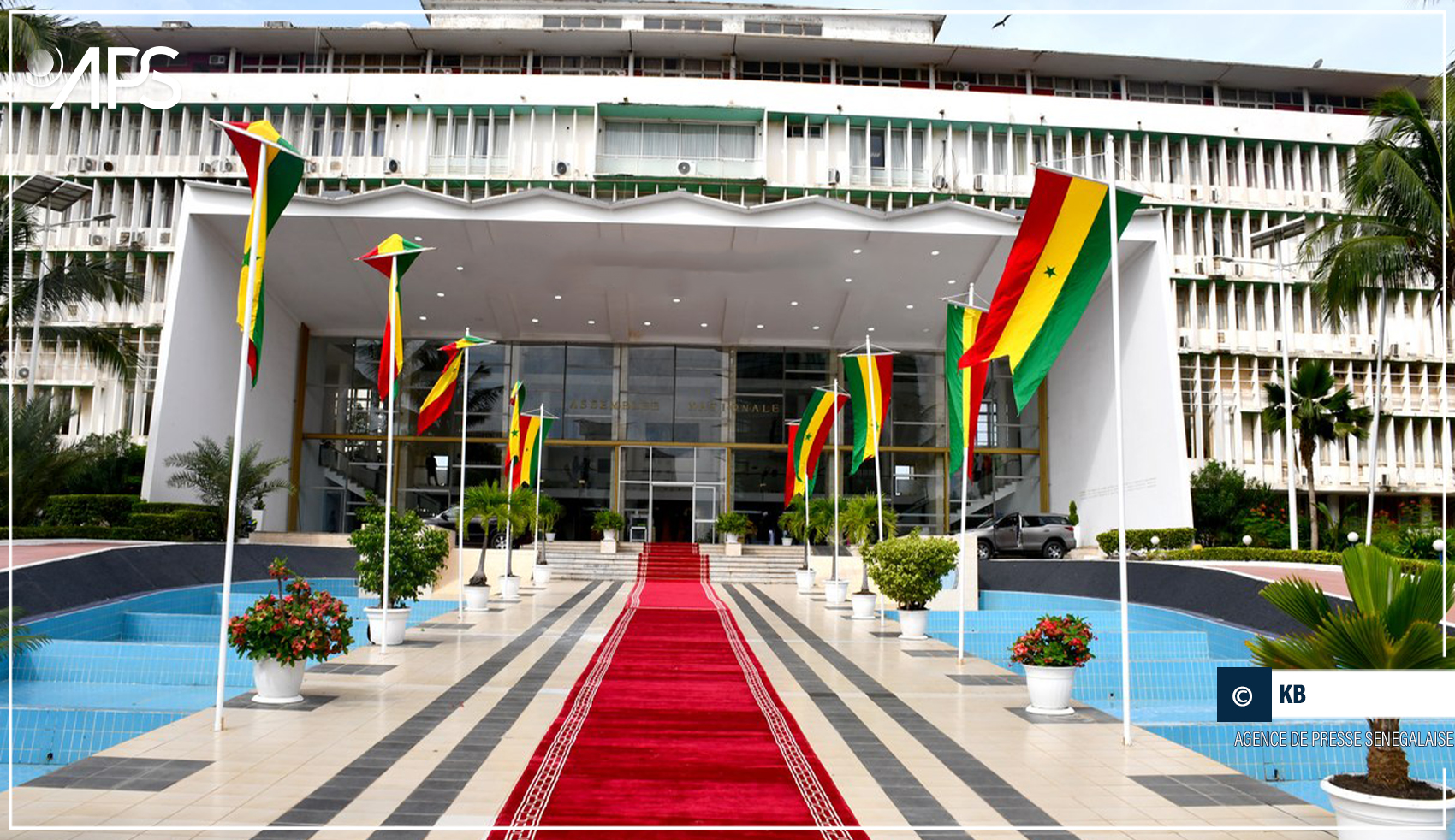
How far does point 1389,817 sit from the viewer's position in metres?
4.71

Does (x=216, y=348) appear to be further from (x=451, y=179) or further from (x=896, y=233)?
(x=896, y=233)

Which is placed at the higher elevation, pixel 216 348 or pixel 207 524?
pixel 216 348

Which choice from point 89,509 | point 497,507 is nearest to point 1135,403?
point 497,507

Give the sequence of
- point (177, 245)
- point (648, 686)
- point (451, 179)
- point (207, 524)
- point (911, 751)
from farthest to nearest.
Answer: point (451, 179), point (177, 245), point (207, 524), point (648, 686), point (911, 751)

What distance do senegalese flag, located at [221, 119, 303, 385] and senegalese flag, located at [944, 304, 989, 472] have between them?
7274mm

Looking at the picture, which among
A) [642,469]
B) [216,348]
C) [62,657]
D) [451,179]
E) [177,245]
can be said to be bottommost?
[62,657]

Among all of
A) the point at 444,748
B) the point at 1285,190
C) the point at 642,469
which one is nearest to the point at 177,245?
the point at 642,469

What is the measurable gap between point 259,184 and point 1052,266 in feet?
22.5

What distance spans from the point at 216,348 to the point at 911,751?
86.2 ft

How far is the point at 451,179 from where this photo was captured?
33531 mm

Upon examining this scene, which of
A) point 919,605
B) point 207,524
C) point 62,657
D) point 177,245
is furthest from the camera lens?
point 177,245

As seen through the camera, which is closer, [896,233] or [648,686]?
[648,686]

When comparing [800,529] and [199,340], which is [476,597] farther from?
[199,340]

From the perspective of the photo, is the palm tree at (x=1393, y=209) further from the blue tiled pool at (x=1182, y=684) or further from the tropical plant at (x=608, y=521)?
the tropical plant at (x=608, y=521)
